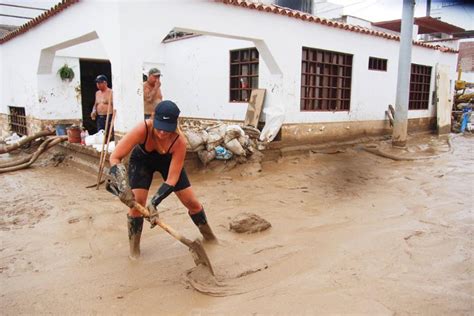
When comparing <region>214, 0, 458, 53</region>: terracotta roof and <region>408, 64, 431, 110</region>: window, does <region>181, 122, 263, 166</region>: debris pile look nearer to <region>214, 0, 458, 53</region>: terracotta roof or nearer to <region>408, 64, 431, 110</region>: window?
<region>214, 0, 458, 53</region>: terracotta roof

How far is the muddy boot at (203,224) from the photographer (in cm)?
367

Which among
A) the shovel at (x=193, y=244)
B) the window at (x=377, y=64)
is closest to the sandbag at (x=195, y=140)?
the shovel at (x=193, y=244)

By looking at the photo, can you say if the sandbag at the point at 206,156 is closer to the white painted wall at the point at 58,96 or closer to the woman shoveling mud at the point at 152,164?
the woman shoveling mud at the point at 152,164

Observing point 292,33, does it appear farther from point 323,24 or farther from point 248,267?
point 248,267

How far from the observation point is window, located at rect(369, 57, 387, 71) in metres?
10.2

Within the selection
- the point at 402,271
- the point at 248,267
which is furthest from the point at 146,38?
the point at 402,271

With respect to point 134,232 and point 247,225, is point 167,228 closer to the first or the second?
point 134,232

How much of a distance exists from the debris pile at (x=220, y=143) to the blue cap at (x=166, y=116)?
367cm

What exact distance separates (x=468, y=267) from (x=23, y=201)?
17.8ft

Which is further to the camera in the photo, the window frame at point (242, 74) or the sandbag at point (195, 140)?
the window frame at point (242, 74)

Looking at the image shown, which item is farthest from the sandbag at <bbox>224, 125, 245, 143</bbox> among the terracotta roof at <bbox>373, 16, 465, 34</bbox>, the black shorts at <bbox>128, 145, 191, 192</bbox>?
the terracotta roof at <bbox>373, 16, 465, 34</bbox>

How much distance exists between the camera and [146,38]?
5914 millimetres

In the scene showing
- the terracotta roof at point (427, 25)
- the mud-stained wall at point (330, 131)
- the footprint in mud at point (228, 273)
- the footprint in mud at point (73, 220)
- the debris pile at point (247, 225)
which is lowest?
the footprint in mud at point (73, 220)

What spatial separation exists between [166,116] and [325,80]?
702 centimetres
